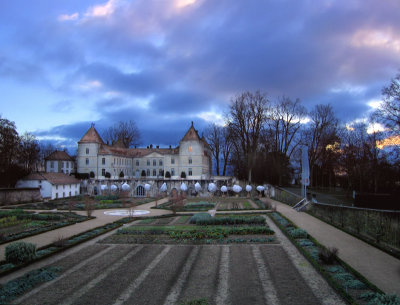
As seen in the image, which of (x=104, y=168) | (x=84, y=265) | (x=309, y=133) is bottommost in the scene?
(x=84, y=265)

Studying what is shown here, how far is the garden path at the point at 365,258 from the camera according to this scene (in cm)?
911

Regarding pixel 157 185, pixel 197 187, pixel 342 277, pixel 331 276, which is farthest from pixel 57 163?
pixel 342 277

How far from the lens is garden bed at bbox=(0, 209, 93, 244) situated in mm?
16684

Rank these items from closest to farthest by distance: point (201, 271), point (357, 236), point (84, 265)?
point (201, 271) → point (84, 265) → point (357, 236)

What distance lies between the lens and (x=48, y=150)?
83.0m

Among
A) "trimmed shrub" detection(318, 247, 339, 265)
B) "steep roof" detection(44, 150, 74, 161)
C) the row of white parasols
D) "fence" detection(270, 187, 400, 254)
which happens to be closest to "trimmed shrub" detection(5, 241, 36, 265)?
"trimmed shrub" detection(318, 247, 339, 265)

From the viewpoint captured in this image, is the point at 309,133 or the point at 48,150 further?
the point at 48,150

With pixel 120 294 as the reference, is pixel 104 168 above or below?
above

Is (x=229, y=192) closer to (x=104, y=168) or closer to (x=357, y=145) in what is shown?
(x=357, y=145)

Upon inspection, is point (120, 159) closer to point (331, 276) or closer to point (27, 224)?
point (27, 224)

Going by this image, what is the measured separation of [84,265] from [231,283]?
5.23 m

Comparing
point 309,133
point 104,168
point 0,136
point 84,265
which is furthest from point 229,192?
point 84,265

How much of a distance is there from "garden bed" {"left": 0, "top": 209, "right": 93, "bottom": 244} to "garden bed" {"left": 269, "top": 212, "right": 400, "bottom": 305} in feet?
43.2

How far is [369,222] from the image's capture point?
14.8 meters
